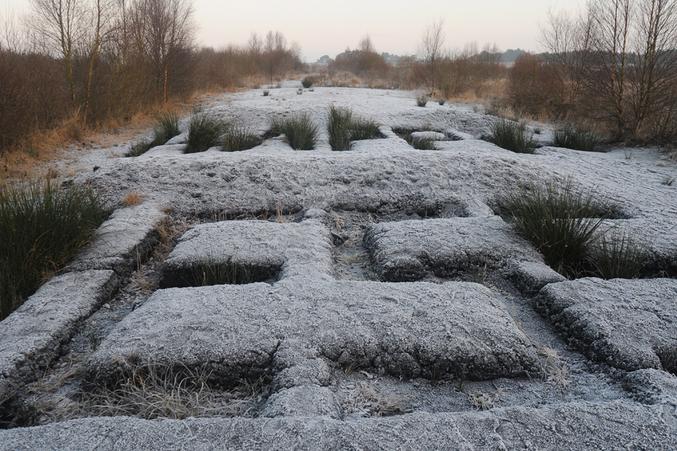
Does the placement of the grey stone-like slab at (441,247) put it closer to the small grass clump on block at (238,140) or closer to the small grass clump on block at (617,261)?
the small grass clump on block at (617,261)

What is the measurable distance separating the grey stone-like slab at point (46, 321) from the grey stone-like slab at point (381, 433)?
49 cm

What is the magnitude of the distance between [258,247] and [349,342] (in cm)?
118

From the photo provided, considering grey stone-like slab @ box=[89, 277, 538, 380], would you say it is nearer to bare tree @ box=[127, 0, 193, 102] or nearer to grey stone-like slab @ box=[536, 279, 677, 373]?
grey stone-like slab @ box=[536, 279, 677, 373]

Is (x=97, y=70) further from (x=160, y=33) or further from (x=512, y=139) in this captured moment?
(x=512, y=139)

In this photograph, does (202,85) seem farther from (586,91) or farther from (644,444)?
(644,444)

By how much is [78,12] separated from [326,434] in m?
10.1

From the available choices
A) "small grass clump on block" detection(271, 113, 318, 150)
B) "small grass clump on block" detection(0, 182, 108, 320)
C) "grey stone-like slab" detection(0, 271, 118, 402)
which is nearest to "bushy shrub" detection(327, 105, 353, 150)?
"small grass clump on block" detection(271, 113, 318, 150)

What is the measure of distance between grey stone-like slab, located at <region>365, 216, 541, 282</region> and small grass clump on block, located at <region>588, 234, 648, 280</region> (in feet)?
1.06

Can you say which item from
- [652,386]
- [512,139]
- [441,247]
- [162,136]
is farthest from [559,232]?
[162,136]

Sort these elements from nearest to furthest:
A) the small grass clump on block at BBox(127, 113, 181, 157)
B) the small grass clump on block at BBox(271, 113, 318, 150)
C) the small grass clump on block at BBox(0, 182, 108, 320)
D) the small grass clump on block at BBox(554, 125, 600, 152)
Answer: the small grass clump on block at BBox(0, 182, 108, 320) → the small grass clump on block at BBox(271, 113, 318, 150) → the small grass clump on block at BBox(127, 113, 181, 157) → the small grass clump on block at BBox(554, 125, 600, 152)

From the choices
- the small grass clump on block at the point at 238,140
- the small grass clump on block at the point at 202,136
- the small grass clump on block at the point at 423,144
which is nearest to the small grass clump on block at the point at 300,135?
the small grass clump on block at the point at 238,140

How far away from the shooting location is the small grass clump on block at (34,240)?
8.16 ft

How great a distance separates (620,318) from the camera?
2121 mm

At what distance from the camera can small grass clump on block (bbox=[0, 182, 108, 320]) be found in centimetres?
249
